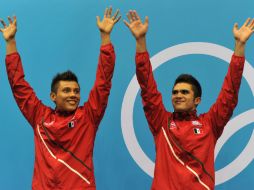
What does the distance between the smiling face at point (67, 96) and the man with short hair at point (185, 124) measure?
27cm

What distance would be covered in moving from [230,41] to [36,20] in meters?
0.94

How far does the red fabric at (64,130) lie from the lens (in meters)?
1.24

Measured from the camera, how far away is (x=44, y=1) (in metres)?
1.74

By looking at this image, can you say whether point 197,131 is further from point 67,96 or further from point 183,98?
point 67,96

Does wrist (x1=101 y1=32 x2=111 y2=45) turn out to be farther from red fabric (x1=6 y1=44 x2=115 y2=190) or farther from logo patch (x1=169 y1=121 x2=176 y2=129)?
logo patch (x1=169 y1=121 x2=176 y2=129)

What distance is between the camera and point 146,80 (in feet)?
4.04

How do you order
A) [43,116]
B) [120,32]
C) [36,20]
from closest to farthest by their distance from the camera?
[43,116] → [120,32] → [36,20]

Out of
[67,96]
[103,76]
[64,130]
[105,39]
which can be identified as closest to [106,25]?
[105,39]

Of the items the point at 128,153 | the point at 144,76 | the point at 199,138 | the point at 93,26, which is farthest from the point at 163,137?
the point at 93,26

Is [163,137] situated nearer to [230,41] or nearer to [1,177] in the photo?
[230,41]

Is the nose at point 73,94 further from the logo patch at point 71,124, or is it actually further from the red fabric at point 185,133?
the red fabric at point 185,133

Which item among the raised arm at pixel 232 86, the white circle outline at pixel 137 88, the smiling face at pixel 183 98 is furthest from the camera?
the white circle outline at pixel 137 88

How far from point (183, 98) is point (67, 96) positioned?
0.43 m

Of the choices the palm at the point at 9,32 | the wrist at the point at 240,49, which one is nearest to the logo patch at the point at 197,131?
the wrist at the point at 240,49
